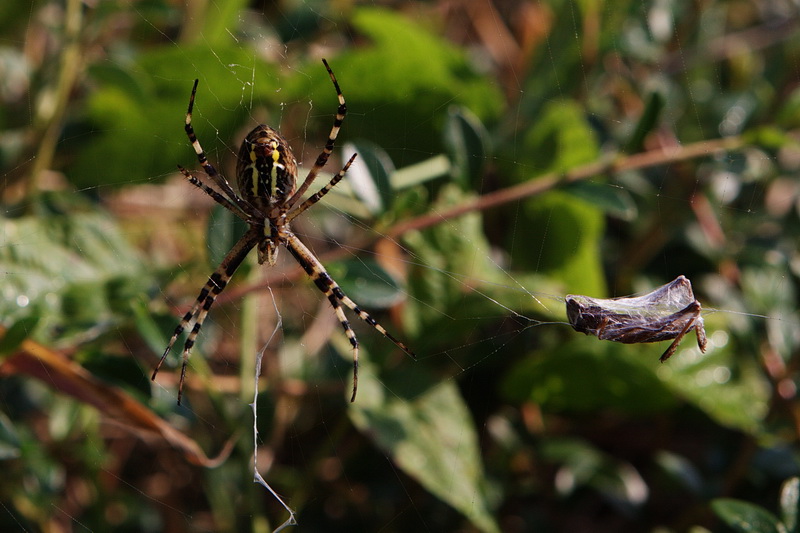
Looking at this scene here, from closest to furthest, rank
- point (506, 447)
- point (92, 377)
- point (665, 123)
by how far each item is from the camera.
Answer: point (92, 377), point (506, 447), point (665, 123)

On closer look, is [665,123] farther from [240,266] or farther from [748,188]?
[240,266]

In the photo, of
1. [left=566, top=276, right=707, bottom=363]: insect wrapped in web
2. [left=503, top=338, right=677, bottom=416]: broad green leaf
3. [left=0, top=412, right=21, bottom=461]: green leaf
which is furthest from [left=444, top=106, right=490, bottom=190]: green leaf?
[left=0, top=412, right=21, bottom=461]: green leaf

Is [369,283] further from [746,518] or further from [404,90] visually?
[746,518]

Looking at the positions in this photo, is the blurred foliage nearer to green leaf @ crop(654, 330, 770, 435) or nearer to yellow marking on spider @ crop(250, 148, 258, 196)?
green leaf @ crop(654, 330, 770, 435)

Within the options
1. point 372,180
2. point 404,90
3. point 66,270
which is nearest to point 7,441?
point 66,270

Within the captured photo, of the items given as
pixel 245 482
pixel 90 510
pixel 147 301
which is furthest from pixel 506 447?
pixel 90 510

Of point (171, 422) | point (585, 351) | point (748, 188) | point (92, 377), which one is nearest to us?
point (92, 377)
